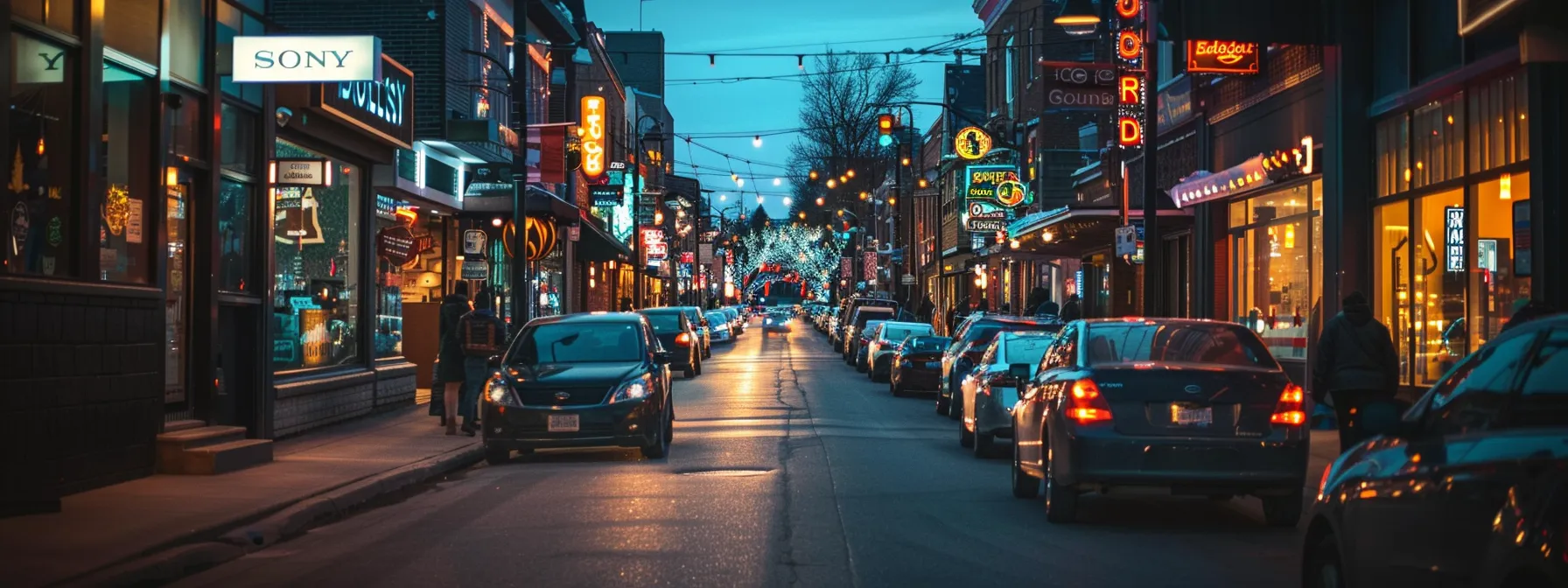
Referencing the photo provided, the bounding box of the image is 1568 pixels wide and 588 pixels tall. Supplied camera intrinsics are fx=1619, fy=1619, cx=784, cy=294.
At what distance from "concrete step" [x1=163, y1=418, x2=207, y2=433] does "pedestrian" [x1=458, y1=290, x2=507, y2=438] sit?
3.81 meters

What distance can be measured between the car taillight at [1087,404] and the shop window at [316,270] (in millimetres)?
10133

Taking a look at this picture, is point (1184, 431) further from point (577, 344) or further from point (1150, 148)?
point (1150, 148)

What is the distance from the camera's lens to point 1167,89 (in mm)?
31141

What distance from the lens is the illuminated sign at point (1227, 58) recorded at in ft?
80.5

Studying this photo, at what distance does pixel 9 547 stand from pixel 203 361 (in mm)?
6349

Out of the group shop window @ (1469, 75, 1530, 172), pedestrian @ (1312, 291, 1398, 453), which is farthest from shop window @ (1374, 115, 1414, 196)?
pedestrian @ (1312, 291, 1398, 453)

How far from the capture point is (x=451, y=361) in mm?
20094

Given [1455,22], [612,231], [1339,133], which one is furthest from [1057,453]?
[612,231]

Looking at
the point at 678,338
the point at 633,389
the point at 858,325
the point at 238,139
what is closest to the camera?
the point at 633,389

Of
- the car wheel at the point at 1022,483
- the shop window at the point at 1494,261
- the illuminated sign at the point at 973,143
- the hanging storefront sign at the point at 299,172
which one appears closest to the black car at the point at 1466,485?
the car wheel at the point at 1022,483

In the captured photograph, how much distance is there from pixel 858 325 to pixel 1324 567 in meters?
36.7

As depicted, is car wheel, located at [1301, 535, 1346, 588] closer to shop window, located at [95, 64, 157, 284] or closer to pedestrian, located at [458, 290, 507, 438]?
shop window, located at [95, 64, 157, 284]

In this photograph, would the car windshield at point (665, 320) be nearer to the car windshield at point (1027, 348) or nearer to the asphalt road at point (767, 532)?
the car windshield at point (1027, 348)

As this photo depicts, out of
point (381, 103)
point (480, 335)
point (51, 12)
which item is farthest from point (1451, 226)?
point (51, 12)
